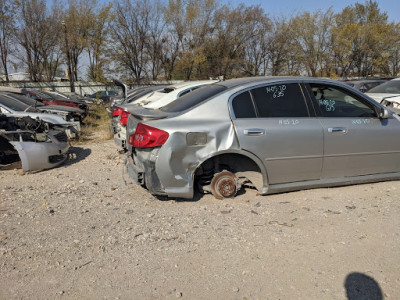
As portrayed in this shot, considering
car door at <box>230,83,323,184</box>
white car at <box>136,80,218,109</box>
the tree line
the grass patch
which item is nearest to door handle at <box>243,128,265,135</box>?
car door at <box>230,83,323,184</box>

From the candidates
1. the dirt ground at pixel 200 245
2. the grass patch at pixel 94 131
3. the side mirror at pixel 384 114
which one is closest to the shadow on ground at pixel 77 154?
the grass patch at pixel 94 131

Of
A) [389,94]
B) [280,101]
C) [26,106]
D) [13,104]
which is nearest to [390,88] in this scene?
[389,94]

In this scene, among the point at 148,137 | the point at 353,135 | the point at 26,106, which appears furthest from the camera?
the point at 26,106

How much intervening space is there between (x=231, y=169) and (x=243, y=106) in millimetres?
828

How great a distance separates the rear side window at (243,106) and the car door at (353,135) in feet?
2.96

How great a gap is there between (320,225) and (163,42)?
3603 centimetres

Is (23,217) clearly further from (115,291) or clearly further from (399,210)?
(399,210)

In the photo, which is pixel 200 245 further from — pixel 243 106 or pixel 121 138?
pixel 121 138

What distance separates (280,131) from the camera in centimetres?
406

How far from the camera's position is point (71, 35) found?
106ft

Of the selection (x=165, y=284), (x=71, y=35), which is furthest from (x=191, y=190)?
(x=71, y=35)

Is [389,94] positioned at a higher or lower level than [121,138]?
higher

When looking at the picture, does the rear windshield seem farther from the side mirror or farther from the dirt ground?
the side mirror

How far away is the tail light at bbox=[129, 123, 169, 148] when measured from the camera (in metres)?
3.78
